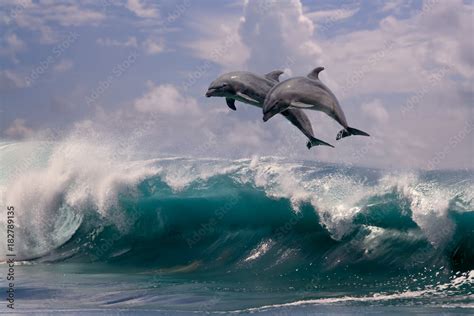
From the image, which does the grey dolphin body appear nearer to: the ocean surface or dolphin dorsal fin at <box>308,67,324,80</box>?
dolphin dorsal fin at <box>308,67,324,80</box>

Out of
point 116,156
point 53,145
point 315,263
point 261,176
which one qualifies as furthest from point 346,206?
point 53,145

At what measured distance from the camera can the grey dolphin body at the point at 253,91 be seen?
19.0 ft

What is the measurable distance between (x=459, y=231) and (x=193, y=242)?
860cm

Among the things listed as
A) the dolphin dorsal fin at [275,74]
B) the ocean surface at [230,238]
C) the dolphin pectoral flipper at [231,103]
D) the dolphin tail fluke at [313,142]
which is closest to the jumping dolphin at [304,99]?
the dolphin tail fluke at [313,142]

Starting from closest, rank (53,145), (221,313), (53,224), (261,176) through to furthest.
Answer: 1. (221,313)
2. (261,176)
3. (53,224)
4. (53,145)

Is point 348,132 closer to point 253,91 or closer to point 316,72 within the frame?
point 253,91

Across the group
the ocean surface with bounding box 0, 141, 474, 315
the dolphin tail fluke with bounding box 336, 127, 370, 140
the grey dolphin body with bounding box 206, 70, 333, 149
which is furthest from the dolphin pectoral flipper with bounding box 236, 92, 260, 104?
the ocean surface with bounding box 0, 141, 474, 315

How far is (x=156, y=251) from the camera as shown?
21547 millimetres

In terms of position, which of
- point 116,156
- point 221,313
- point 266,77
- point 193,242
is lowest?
point 221,313

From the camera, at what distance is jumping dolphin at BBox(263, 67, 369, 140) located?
537 cm

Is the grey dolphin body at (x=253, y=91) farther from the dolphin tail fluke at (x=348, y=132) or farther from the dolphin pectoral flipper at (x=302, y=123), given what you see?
the dolphin tail fluke at (x=348, y=132)

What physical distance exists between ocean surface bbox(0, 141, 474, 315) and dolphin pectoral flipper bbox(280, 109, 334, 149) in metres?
6.99

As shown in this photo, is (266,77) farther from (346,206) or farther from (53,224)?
(53,224)

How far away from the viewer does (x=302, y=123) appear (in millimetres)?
5797
